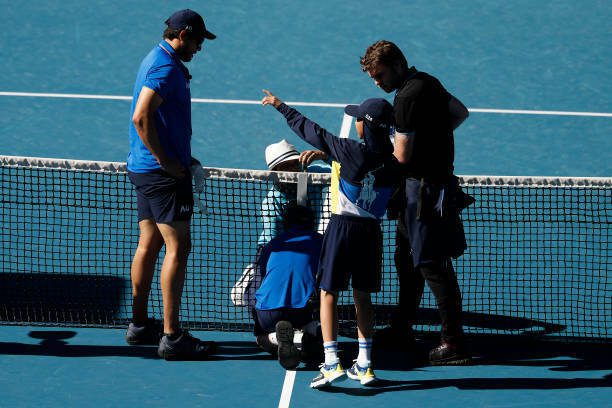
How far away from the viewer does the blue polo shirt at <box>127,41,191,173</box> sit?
23.5 feet

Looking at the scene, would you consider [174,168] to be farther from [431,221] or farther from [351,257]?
[431,221]

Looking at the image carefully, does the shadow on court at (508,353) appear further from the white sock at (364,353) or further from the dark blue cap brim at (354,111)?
the dark blue cap brim at (354,111)

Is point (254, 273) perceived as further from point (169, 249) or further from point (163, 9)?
point (163, 9)

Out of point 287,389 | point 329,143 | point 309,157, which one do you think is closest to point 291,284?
point 287,389

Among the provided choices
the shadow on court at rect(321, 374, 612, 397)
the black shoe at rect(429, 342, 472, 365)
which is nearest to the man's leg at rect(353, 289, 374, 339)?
the shadow on court at rect(321, 374, 612, 397)

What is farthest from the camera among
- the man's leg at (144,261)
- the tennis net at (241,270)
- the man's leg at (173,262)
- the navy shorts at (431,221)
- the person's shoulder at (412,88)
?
the tennis net at (241,270)

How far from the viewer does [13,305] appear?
8344 millimetres

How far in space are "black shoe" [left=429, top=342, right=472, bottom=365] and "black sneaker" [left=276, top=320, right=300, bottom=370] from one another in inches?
38.1

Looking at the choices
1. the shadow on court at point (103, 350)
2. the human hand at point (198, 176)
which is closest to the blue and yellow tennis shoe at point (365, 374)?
the shadow on court at point (103, 350)

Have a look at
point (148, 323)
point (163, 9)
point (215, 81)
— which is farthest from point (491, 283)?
point (163, 9)

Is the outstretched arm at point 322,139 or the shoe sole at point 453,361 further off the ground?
the outstretched arm at point 322,139

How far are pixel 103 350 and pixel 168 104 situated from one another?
1797mm

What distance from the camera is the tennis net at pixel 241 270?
317 inches

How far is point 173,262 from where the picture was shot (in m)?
7.38
